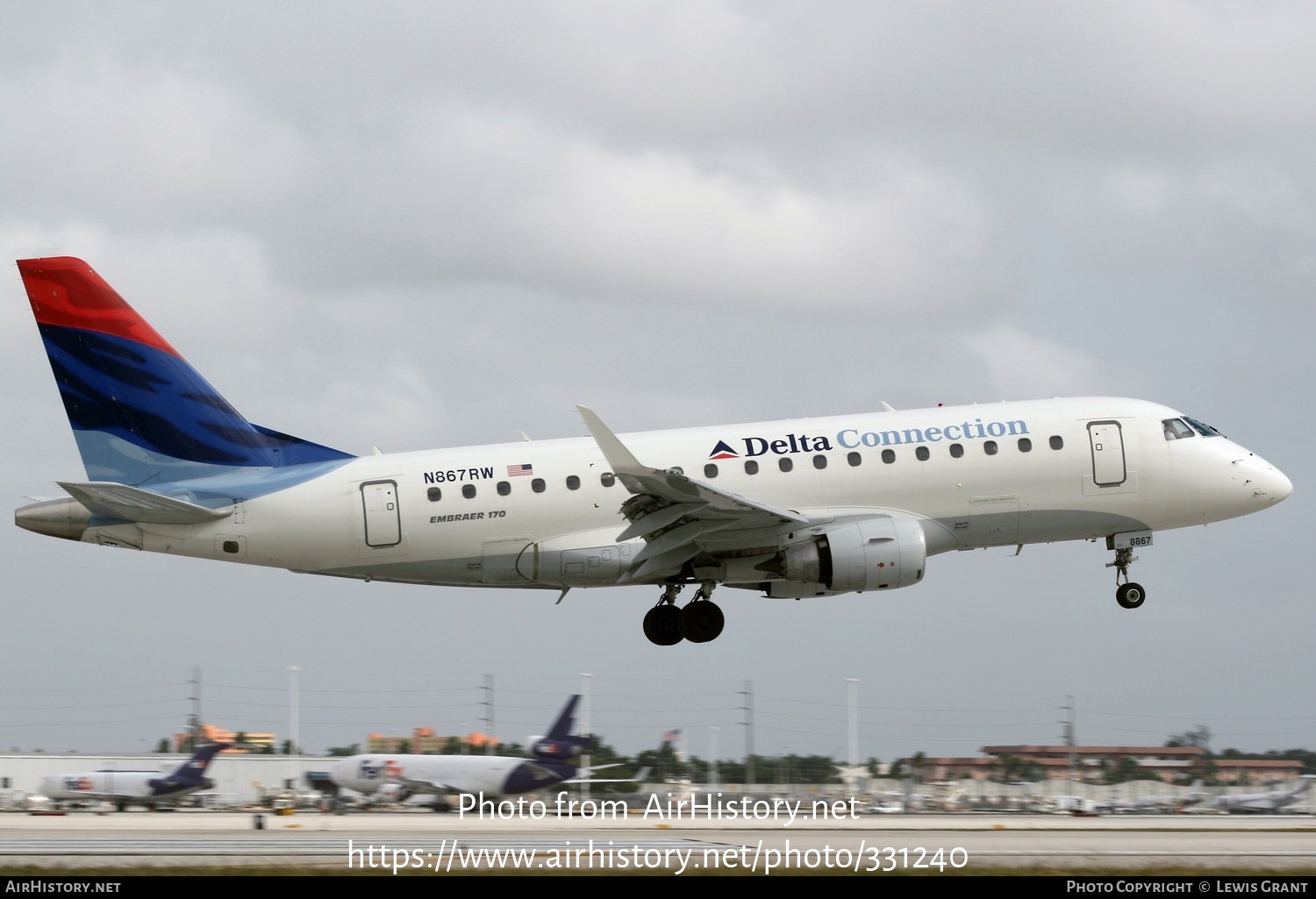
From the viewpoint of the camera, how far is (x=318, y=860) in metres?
28.3

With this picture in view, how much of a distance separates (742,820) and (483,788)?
11617mm

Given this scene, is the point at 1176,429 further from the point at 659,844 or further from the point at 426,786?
the point at 426,786

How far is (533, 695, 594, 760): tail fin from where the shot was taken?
49.6m

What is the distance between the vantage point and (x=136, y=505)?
121 ft

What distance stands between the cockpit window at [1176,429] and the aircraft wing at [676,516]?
10.3m

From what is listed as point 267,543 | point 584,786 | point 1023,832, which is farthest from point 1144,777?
point 267,543

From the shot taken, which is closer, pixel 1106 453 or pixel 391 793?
pixel 1106 453

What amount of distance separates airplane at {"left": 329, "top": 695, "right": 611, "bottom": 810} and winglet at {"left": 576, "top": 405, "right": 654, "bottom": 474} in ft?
Result: 53.0

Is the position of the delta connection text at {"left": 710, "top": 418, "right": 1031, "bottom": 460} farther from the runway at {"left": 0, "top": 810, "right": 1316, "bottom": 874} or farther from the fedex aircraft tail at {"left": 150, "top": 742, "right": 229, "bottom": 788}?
the fedex aircraft tail at {"left": 150, "top": 742, "right": 229, "bottom": 788}

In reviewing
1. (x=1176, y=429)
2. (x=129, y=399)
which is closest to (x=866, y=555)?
(x=1176, y=429)

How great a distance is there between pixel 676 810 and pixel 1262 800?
20401 millimetres

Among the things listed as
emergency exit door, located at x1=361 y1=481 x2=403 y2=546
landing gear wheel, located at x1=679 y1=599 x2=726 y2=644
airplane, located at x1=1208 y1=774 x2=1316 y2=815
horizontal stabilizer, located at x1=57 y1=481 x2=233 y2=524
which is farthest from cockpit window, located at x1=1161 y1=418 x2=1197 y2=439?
horizontal stabilizer, located at x1=57 y1=481 x2=233 y2=524

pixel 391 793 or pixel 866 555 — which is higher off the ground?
pixel 866 555
